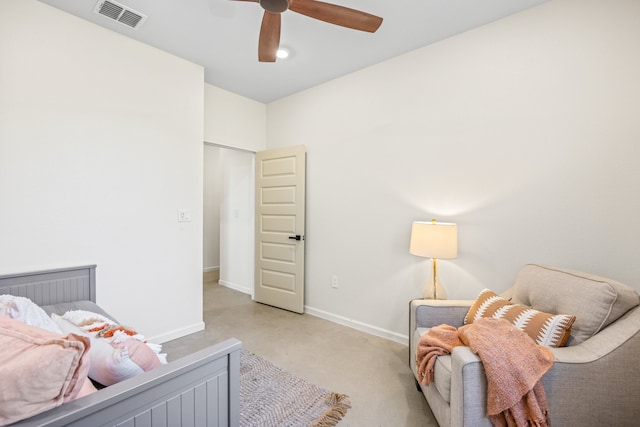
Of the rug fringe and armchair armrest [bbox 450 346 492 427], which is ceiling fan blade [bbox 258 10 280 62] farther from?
the rug fringe

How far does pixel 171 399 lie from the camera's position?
86 cm

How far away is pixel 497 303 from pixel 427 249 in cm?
58

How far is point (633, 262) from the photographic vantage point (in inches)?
67.7

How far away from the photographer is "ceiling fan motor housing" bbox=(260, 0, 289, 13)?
155 cm

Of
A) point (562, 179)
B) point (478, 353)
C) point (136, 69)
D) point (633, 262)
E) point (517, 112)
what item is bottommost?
point (478, 353)

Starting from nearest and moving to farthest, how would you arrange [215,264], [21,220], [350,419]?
[350,419], [21,220], [215,264]

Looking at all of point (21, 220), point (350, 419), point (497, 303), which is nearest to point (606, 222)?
point (497, 303)

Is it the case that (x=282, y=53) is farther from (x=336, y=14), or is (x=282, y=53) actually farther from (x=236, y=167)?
(x=236, y=167)

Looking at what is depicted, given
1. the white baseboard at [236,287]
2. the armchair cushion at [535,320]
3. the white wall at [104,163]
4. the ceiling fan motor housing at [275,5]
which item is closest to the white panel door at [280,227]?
the white baseboard at [236,287]

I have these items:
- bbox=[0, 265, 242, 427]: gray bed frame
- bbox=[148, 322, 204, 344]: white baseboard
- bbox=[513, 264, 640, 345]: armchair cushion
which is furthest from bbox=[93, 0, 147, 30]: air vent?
bbox=[513, 264, 640, 345]: armchair cushion

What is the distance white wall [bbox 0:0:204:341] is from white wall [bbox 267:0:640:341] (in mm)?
1376

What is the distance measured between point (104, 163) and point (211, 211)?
10.8 ft

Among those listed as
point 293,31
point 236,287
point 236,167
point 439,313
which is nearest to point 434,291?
point 439,313

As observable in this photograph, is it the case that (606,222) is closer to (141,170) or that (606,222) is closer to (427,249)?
(427,249)
